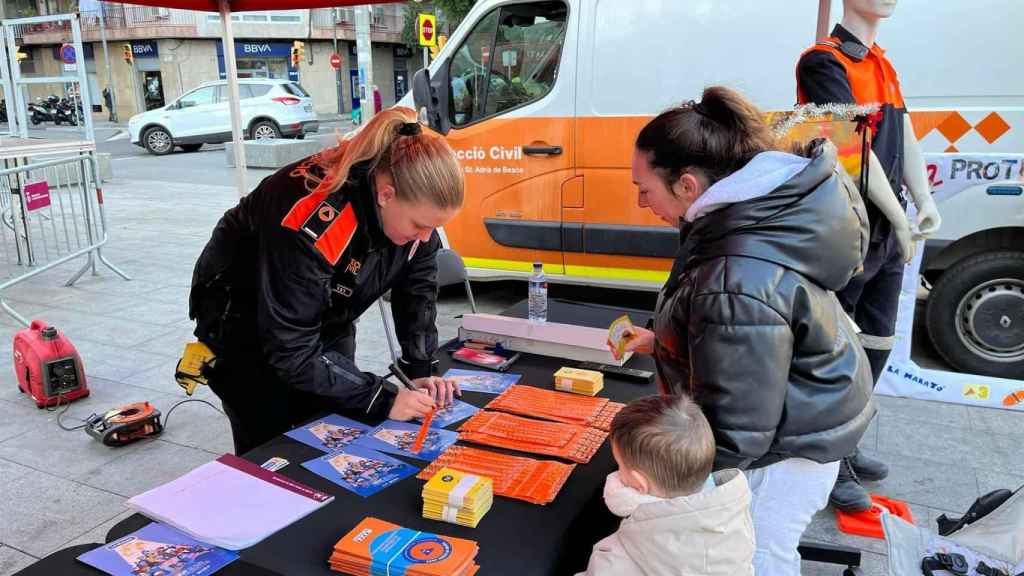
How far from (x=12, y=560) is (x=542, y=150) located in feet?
11.7

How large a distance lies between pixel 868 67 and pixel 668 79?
6.21ft

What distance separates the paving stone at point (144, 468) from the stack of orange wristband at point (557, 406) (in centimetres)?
180

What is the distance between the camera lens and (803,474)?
64.2 inches

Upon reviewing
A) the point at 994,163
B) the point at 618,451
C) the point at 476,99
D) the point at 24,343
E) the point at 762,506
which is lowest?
the point at 24,343

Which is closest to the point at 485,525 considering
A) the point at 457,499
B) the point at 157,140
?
the point at 457,499

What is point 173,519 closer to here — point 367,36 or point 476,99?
point 476,99

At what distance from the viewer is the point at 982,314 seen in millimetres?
3949

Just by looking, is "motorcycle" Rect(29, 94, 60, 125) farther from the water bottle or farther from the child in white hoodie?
the child in white hoodie

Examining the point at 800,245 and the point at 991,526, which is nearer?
the point at 800,245

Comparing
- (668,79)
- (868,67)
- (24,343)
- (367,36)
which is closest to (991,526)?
(868,67)

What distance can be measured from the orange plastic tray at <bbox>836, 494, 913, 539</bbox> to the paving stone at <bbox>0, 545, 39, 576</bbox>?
2905 millimetres

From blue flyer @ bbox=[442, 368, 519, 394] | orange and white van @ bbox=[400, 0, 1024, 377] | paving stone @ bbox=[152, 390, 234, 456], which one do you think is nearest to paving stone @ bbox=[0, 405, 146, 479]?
paving stone @ bbox=[152, 390, 234, 456]

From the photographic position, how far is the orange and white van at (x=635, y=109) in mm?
3748

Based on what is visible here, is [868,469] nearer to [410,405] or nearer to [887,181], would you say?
[887,181]
